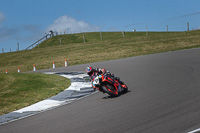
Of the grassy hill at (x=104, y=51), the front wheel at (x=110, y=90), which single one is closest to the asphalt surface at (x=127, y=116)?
the front wheel at (x=110, y=90)

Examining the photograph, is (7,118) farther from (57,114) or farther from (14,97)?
(14,97)

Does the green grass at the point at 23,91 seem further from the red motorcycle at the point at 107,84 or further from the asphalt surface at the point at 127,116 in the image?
the red motorcycle at the point at 107,84

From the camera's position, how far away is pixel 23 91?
12008 mm

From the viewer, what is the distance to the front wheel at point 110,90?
9023mm

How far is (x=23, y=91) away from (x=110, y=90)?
4.52 meters

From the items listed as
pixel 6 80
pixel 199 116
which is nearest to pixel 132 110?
pixel 199 116

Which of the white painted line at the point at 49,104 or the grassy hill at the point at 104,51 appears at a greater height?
the grassy hill at the point at 104,51

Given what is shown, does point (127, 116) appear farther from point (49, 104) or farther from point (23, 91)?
point (23, 91)

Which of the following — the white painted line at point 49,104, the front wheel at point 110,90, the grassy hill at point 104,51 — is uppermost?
the grassy hill at point 104,51

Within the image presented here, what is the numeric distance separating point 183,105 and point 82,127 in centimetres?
234

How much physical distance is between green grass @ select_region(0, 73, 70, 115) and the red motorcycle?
2507 mm

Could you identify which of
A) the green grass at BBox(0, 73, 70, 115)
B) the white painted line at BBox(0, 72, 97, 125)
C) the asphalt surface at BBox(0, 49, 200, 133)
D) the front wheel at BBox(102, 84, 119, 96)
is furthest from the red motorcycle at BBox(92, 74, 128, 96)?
the green grass at BBox(0, 73, 70, 115)

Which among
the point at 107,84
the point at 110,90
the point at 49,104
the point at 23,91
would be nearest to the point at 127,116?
the point at 110,90

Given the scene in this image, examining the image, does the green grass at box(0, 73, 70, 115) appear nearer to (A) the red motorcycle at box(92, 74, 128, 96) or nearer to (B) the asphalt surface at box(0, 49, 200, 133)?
(B) the asphalt surface at box(0, 49, 200, 133)
